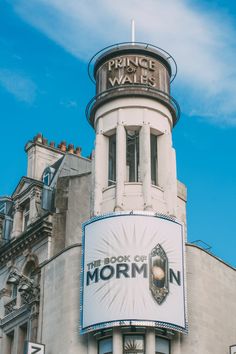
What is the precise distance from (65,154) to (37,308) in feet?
43.1

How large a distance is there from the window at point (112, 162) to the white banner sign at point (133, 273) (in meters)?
3.64

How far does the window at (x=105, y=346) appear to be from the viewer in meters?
44.7

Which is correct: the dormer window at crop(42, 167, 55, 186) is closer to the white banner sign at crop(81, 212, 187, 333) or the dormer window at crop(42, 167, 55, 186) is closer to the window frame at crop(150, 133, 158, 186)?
the window frame at crop(150, 133, 158, 186)

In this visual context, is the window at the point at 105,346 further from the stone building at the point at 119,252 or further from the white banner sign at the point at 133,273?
the white banner sign at the point at 133,273

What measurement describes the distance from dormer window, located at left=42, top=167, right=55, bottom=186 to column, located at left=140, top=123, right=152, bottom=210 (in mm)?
9211

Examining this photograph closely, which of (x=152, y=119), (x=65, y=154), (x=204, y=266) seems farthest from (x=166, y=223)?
(x=65, y=154)

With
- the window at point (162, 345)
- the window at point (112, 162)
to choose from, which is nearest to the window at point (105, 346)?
the window at point (162, 345)

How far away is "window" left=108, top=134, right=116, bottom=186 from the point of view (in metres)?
50.6

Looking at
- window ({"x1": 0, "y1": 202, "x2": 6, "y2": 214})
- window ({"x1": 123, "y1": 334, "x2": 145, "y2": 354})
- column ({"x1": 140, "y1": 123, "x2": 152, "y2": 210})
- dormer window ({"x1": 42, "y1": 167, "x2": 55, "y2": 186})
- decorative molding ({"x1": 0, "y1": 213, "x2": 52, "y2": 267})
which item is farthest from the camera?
window ({"x1": 0, "y1": 202, "x2": 6, "y2": 214})

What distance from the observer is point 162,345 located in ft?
148

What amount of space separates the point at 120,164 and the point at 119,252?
5423 mm

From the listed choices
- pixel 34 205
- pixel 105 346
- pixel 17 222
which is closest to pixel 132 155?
pixel 34 205

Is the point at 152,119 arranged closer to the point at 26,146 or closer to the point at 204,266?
the point at 204,266

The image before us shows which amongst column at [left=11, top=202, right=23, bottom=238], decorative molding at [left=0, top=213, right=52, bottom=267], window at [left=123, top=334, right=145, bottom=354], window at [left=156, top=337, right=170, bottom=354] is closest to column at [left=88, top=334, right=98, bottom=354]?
window at [left=123, top=334, right=145, bottom=354]
